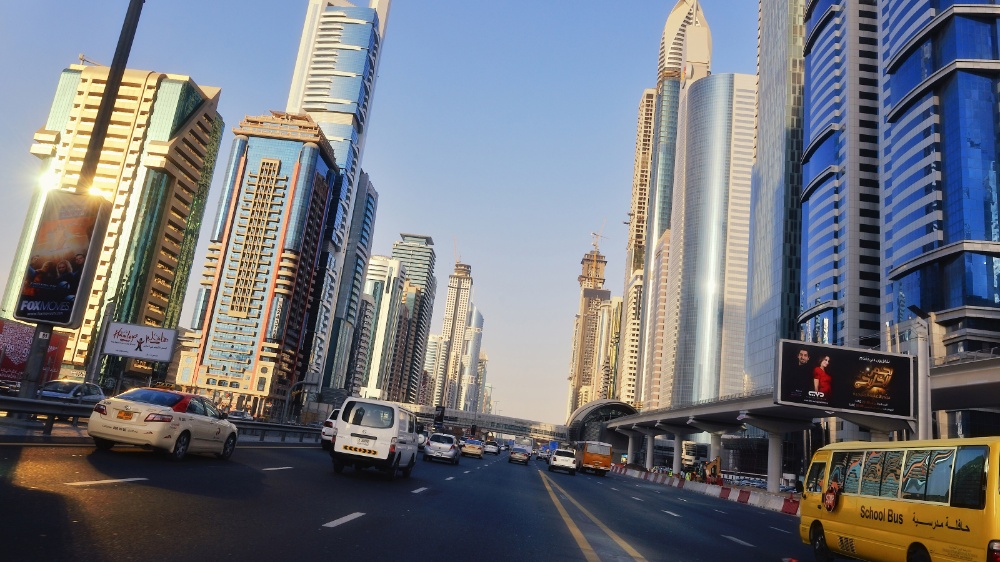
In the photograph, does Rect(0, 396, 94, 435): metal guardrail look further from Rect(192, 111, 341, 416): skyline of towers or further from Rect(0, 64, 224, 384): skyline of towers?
Rect(192, 111, 341, 416): skyline of towers

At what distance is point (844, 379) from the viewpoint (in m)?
36.6

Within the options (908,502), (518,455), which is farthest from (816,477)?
(518,455)

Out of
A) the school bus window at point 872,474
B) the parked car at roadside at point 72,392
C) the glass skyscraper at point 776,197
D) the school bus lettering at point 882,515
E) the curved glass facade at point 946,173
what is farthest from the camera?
the glass skyscraper at point 776,197

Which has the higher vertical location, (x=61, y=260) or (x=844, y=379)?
(x=844, y=379)

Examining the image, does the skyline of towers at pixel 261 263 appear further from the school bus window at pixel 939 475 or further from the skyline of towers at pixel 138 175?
the school bus window at pixel 939 475

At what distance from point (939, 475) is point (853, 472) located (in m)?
2.53

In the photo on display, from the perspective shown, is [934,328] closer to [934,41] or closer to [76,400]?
[934,41]

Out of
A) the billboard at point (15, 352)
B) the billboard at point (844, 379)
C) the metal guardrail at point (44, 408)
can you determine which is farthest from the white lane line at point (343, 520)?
the billboard at point (15, 352)

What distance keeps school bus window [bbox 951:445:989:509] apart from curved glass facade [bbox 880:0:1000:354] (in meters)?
84.2

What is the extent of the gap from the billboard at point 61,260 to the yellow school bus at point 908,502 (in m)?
18.4

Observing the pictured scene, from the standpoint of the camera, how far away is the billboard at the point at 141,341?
44062 mm

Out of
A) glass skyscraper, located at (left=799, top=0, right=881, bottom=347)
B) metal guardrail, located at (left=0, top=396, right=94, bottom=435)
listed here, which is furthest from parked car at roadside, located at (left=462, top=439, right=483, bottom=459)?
glass skyscraper, located at (left=799, top=0, right=881, bottom=347)

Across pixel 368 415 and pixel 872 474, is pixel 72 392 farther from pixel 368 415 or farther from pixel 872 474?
pixel 872 474

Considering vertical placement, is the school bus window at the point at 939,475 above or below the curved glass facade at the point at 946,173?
below
